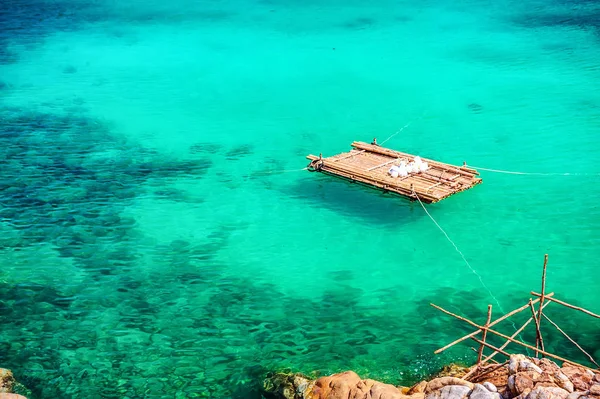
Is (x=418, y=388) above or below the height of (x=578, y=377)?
below

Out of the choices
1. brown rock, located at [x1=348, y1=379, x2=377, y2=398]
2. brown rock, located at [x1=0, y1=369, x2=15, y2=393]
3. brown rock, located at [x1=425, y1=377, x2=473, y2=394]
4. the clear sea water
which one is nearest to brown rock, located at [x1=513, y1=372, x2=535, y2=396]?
brown rock, located at [x1=425, y1=377, x2=473, y2=394]

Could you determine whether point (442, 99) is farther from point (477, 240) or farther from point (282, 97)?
point (477, 240)

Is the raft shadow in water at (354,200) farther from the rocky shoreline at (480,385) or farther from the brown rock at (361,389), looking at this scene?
the brown rock at (361,389)

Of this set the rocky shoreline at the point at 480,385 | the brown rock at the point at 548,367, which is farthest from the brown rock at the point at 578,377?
the brown rock at the point at 548,367

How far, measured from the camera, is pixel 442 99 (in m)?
21.4

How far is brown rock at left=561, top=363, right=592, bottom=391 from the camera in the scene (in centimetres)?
757

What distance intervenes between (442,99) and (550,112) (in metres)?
3.46

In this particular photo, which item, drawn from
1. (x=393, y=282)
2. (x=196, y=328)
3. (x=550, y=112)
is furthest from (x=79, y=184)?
(x=550, y=112)

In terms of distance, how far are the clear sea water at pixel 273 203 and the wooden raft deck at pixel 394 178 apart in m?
1.03

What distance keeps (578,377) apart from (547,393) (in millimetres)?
917

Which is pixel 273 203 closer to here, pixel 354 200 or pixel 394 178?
pixel 354 200

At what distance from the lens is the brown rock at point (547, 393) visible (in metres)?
7.12

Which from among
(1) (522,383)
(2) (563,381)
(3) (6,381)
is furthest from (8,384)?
(2) (563,381)

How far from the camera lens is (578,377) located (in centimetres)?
779
